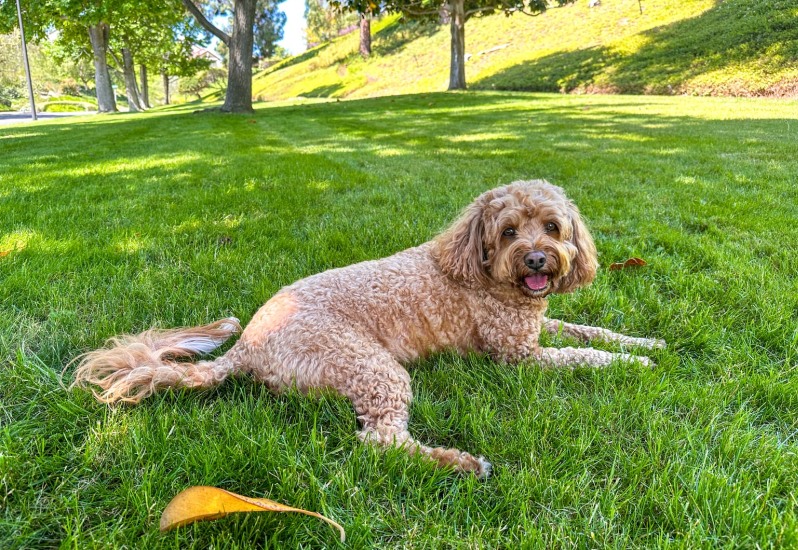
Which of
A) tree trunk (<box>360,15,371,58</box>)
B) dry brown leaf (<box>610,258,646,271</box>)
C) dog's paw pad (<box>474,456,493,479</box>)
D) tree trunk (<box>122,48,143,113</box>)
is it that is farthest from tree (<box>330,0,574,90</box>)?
dog's paw pad (<box>474,456,493,479</box>)

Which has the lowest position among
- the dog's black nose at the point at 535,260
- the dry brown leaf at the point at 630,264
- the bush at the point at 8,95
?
the dry brown leaf at the point at 630,264

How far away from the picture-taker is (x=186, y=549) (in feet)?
5.21

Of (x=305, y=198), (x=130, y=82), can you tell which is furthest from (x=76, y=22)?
(x=305, y=198)

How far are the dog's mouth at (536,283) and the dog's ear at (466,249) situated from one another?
10.7 inches

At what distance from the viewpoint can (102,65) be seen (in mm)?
30766

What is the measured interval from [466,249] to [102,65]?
3685 centimetres

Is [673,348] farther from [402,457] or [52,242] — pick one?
[52,242]

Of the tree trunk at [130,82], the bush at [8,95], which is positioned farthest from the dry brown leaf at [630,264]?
the bush at [8,95]

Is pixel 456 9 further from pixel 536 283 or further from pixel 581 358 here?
pixel 581 358

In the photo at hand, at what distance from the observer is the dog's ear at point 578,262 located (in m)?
3.19

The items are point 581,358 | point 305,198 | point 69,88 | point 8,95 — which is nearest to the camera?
point 581,358

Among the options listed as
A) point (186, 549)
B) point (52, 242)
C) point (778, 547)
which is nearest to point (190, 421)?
point (186, 549)

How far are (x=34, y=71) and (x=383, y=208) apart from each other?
269 feet

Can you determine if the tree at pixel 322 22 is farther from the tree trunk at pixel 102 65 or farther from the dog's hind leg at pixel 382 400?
the dog's hind leg at pixel 382 400
